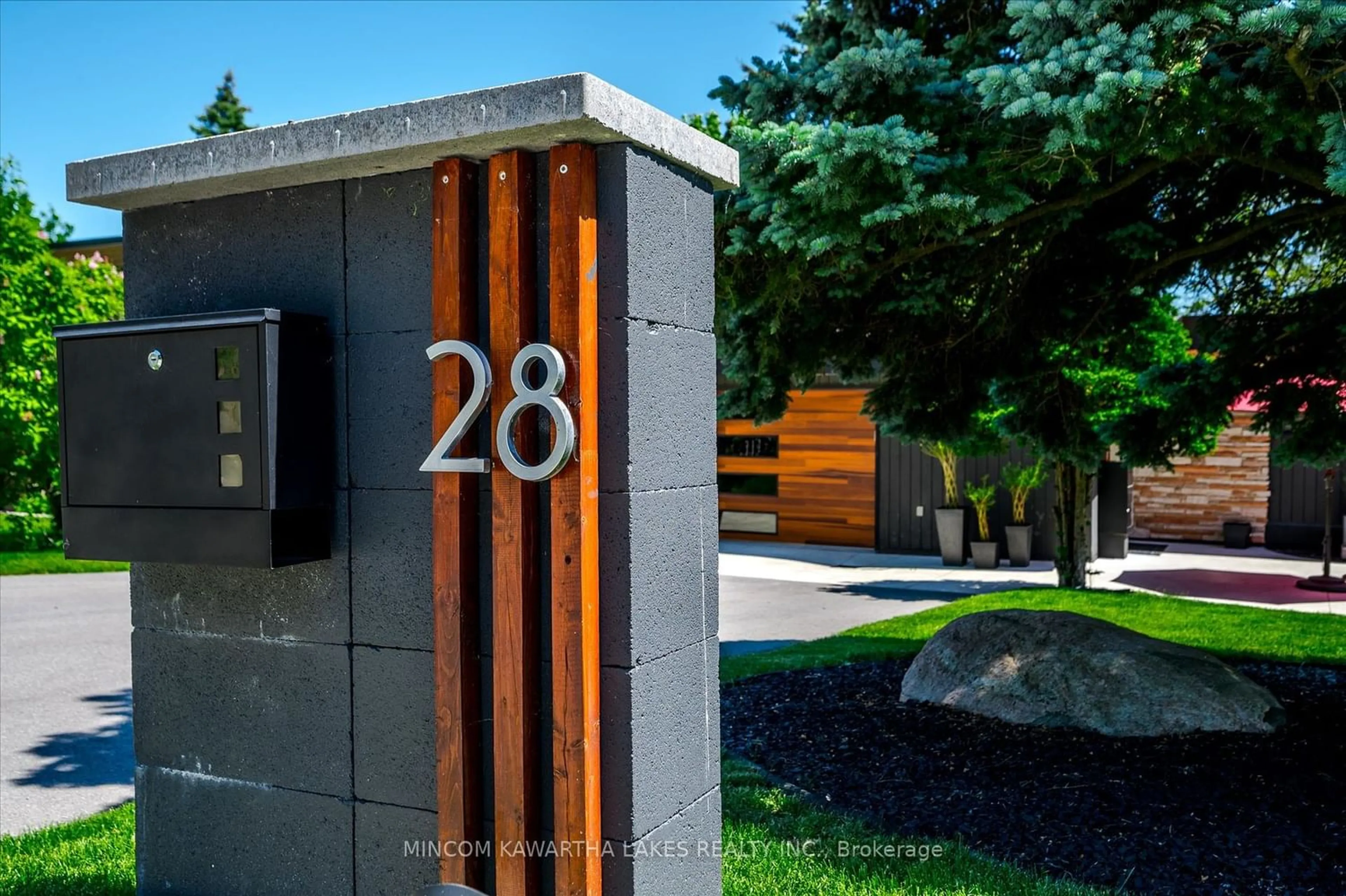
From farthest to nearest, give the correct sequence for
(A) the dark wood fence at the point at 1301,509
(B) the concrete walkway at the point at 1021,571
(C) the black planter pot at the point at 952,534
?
1. (A) the dark wood fence at the point at 1301,509
2. (C) the black planter pot at the point at 952,534
3. (B) the concrete walkway at the point at 1021,571

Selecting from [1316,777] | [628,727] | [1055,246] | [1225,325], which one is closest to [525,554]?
[628,727]

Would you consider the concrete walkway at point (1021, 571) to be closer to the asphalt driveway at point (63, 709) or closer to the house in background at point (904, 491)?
the house in background at point (904, 491)

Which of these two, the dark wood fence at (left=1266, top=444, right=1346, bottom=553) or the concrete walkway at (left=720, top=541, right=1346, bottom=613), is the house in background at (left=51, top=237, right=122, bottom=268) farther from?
the dark wood fence at (left=1266, top=444, right=1346, bottom=553)

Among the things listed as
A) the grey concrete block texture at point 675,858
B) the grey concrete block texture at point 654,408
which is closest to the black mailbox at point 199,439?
the grey concrete block texture at point 654,408

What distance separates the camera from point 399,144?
2393 mm

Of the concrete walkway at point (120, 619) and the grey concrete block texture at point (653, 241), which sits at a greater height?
the grey concrete block texture at point (653, 241)

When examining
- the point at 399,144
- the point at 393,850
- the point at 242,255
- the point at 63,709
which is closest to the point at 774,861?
the point at 393,850

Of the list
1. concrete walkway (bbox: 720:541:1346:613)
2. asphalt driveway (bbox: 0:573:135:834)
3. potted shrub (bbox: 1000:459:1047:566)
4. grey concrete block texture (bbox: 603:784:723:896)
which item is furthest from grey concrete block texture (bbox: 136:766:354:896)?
potted shrub (bbox: 1000:459:1047:566)

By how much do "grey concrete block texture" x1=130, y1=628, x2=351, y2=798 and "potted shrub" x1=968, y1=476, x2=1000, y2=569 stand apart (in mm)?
14554

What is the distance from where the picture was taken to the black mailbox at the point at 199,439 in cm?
245

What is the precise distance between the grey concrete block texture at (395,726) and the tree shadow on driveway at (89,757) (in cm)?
332

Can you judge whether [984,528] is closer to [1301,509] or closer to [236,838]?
[1301,509]

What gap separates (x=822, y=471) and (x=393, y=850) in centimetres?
1722

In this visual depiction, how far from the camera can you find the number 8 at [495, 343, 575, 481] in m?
2.20
